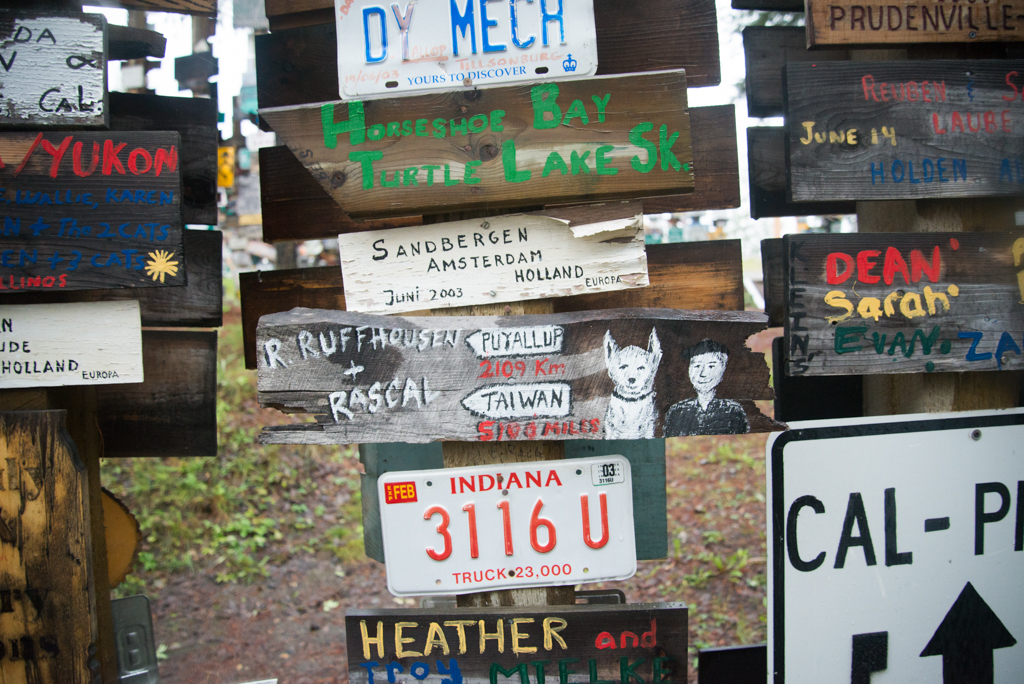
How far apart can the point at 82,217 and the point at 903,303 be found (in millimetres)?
2475

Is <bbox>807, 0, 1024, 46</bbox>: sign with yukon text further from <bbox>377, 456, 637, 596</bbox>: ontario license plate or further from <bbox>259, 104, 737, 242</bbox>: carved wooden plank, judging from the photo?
<bbox>377, 456, 637, 596</bbox>: ontario license plate

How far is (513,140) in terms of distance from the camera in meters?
1.95

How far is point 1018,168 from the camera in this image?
2070mm

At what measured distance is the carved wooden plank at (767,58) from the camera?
2424 millimetres

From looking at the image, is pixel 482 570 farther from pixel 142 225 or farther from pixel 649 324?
pixel 142 225

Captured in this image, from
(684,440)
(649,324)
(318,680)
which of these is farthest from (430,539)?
(684,440)

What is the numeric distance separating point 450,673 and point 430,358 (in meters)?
0.90

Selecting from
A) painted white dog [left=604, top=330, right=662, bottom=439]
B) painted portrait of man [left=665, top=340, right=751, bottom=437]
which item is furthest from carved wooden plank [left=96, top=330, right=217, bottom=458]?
painted portrait of man [left=665, top=340, right=751, bottom=437]

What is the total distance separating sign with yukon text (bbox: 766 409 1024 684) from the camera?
1604 millimetres

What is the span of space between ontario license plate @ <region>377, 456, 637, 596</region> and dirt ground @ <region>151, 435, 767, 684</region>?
3041mm

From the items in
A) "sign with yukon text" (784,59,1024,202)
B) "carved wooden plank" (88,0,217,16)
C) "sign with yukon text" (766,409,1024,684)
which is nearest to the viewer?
"sign with yukon text" (766,409,1024,684)

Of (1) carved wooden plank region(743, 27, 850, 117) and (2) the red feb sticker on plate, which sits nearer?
(2) the red feb sticker on plate

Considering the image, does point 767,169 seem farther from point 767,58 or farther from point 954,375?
point 954,375

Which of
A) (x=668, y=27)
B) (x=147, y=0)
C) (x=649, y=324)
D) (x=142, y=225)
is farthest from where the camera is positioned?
(x=147, y=0)
